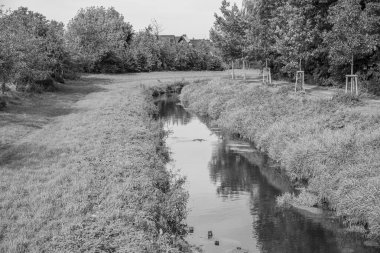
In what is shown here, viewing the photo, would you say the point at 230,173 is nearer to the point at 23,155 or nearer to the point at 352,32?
the point at 23,155

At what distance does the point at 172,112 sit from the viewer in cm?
4503

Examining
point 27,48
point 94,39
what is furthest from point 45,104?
point 94,39

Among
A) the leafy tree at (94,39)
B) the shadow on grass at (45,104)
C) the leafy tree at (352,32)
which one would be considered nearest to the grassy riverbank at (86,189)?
A: the shadow on grass at (45,104)

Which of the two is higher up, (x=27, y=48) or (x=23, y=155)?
(x=27, y=48)

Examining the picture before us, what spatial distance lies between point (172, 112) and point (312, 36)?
1517 cm

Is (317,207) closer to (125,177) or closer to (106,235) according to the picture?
(125,177)

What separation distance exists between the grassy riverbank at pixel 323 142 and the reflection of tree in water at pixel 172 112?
4380 millimetres

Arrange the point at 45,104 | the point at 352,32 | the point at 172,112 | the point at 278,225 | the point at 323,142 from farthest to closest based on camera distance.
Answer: the point at 172,112 < the point at 45,104 < the point at 352,32 < the point at 323,142 < the point at 278,225

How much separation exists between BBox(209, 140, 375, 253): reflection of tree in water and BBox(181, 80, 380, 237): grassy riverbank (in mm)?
812

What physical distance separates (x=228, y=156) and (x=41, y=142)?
32.6ft

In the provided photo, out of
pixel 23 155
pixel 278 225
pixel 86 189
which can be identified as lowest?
pixel 278 225

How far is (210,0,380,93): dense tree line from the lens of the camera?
2995 centimetres

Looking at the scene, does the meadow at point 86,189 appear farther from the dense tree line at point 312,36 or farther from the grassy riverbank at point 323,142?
the dense tree line at point 312,36

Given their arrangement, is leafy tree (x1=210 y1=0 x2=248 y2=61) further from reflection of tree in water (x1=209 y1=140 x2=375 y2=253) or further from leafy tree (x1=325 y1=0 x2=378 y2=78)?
reflection of tree in water (x1=209 y1=140 x2=375 y2=253)
